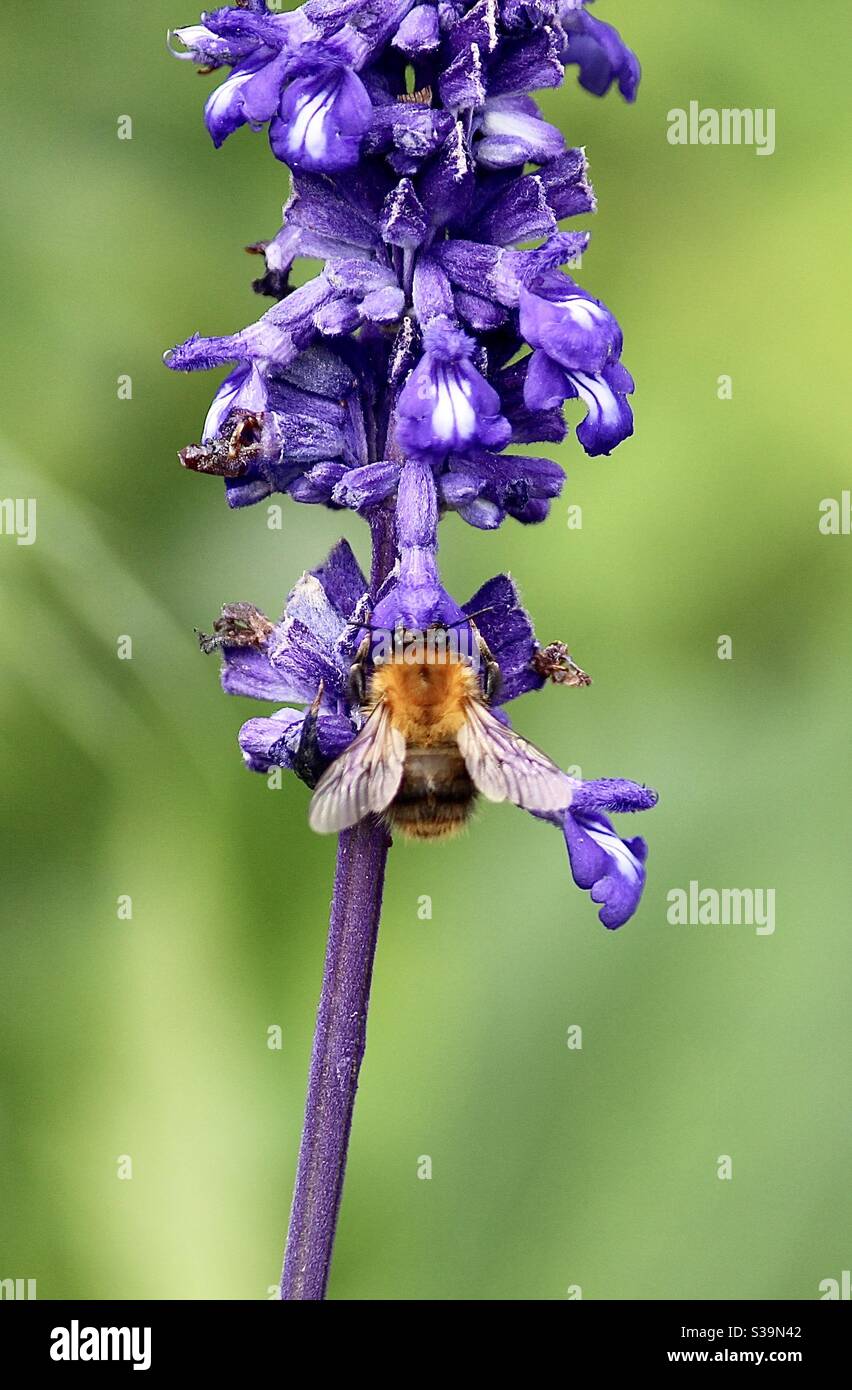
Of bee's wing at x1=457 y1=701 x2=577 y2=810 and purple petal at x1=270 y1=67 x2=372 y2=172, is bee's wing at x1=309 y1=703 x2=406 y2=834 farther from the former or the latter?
purple petal at x1=270 y1=67 x2=372 y2=172

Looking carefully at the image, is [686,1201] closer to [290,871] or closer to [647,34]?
[290,871]

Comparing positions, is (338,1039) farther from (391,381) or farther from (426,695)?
(391,381)

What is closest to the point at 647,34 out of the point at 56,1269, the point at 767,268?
the point at 767,268

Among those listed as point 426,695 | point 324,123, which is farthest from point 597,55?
point 426,695

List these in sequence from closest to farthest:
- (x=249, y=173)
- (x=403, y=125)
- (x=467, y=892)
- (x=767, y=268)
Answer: (x=403, y=125), (x=467, y=892), (x=249, y=173), (x=767, y=268)

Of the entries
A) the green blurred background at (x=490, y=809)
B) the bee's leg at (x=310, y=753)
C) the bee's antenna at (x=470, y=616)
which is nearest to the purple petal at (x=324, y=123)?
the bee's antenna at (x=470, y=616)

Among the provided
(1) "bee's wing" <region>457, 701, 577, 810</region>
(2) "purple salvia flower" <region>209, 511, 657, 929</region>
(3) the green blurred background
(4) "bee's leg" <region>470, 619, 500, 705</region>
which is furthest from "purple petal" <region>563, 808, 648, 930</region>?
(3) the green blurred background
